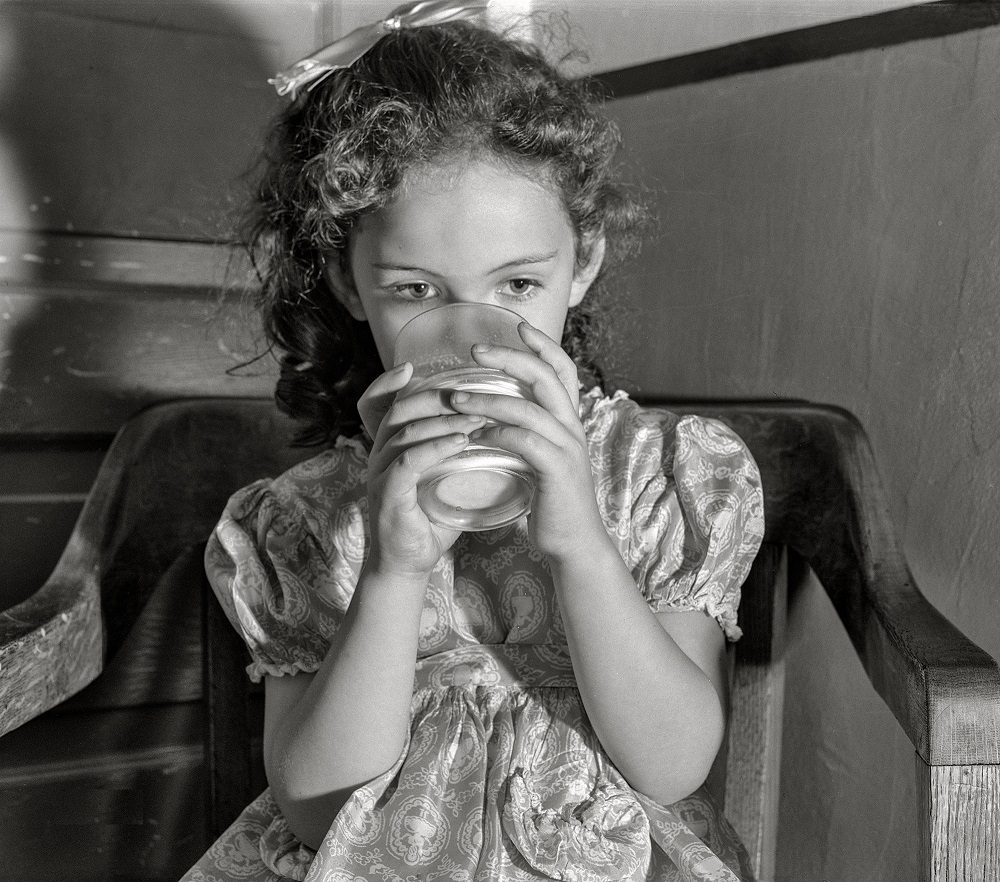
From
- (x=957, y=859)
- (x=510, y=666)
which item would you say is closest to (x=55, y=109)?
(x=510, y=666)

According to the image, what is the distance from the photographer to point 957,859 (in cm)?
70

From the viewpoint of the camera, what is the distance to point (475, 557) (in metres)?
0.97

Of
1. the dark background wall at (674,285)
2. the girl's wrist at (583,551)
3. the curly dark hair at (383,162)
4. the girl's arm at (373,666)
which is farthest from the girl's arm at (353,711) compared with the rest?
the dark background wall at (674,285)

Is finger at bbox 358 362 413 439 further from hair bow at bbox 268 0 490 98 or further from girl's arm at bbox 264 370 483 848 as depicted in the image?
hair bow at bbox 268 0 490 98

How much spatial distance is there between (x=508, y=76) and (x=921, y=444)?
483 millimetres

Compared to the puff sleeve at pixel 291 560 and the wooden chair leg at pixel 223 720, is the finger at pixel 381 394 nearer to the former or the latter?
the puff sleeve at pixel 291 560

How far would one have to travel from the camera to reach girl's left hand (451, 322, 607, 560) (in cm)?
69

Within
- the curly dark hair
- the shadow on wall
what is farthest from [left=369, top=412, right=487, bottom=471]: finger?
the shadow on wall

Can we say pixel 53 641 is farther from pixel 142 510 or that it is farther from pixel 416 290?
pixel 416 290

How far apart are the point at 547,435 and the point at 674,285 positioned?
0.53 meters

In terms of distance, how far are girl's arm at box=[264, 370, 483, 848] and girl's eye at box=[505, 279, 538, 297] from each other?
0.15 meters

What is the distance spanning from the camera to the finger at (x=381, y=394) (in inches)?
29.0

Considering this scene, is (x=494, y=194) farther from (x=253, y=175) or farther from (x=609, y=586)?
(x=253, y=175)

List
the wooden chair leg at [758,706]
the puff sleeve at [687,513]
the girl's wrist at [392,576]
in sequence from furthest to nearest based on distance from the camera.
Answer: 1. the wooden chair leg at [758,706]
2. the puff sleeve at [687,513]
3. the girl's wrist at [392,576]
